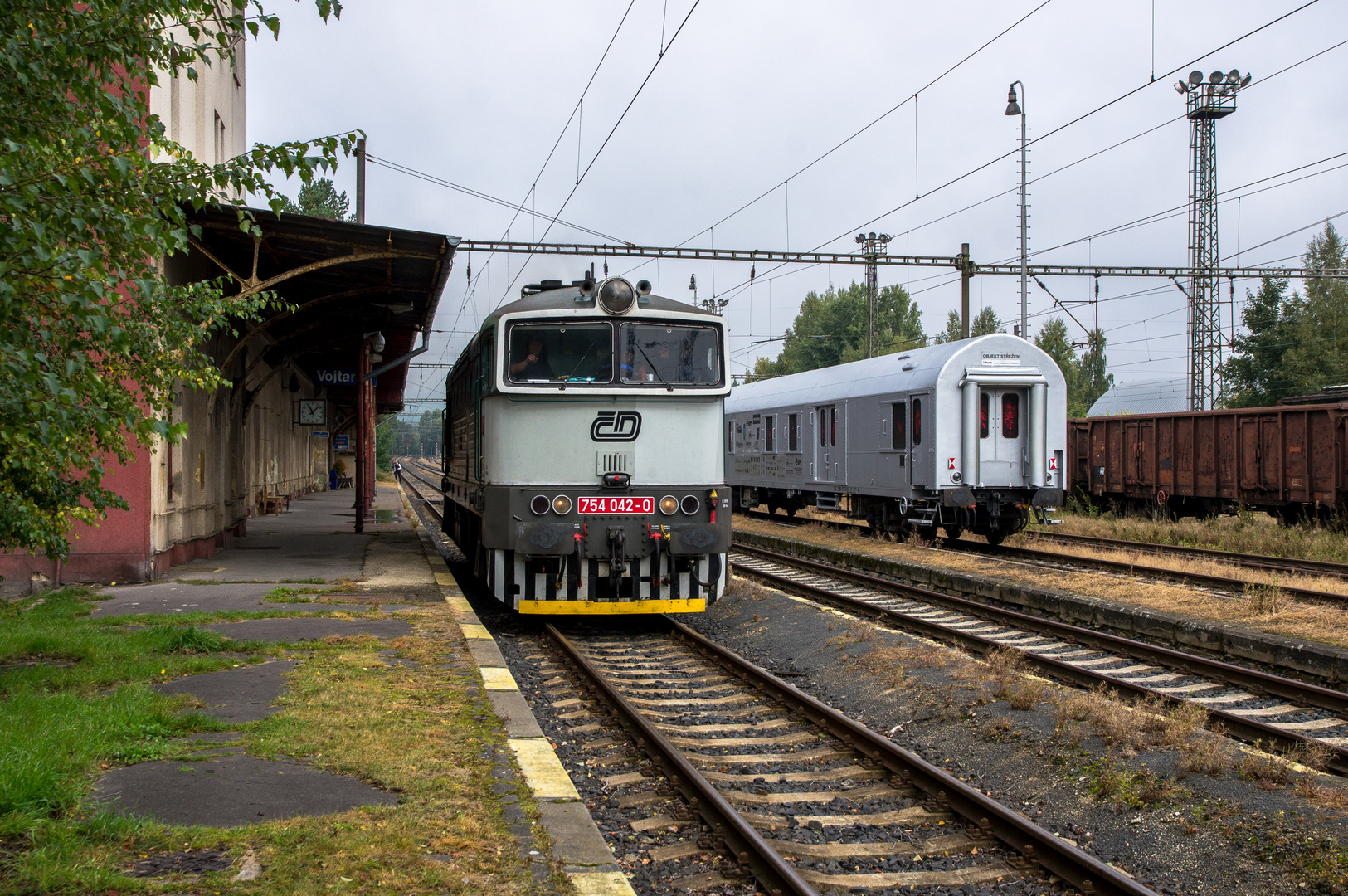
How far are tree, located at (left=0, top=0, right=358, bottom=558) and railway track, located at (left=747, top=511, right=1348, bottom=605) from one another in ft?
34.7

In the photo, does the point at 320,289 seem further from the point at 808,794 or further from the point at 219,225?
the point at 808,794

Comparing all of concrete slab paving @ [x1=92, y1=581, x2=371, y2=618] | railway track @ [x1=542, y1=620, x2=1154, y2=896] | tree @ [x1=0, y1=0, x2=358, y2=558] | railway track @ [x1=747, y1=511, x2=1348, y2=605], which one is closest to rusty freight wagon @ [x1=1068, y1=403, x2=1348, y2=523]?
railway track @ [x1=747, y1=511, x2=1348, y2=605]

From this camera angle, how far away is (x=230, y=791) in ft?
15.1

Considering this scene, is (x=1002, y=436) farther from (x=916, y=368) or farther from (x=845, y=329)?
(x=845, y=329)

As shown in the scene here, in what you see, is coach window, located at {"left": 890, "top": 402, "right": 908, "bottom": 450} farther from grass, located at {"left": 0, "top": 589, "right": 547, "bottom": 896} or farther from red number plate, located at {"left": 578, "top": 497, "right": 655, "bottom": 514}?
grass, located at {"left": 0, "top": 589, "right": 547, "bottom": 896}

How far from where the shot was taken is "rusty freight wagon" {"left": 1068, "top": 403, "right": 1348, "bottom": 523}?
58.4 feet

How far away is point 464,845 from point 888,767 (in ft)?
8.59

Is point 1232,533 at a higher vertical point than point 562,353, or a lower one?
lower

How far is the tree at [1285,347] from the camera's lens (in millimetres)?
36656

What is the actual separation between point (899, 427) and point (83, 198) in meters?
14.6

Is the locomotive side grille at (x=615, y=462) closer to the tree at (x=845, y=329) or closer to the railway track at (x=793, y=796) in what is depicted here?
the railway track at (x=793, y=796)

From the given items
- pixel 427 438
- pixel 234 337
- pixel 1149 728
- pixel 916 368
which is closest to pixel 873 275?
pixel 916 368

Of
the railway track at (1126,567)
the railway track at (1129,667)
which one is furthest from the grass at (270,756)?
the railway track at (1126,567)

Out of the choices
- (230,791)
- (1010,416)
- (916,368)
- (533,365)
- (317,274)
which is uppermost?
(317,274)
